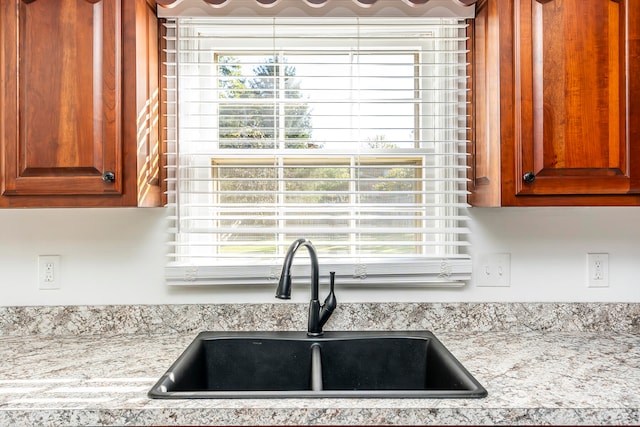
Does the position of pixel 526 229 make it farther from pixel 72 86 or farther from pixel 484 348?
pixel 72 86

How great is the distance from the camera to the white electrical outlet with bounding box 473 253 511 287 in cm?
178

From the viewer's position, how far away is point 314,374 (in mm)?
1420

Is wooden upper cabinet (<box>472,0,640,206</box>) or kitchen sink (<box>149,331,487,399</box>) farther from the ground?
wooden upper cabinet (<box>472,0,640,206</box>)

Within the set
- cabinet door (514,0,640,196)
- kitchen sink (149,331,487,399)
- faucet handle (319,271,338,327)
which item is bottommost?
kitchen sink (149,331,487,399)

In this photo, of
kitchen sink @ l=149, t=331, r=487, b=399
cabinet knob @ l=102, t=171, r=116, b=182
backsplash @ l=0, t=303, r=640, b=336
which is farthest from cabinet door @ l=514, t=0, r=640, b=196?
cabinet knob @ l=102, t=171, r=116, b=182

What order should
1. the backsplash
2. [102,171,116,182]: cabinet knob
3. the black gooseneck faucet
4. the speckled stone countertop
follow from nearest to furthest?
the speckled stone countertop, [102,171,116,182]: cabinet knob, the black gooseneck faucet, the backsplash

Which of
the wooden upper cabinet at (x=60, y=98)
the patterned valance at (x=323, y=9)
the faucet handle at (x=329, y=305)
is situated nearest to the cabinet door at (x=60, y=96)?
the wooden upper cabinet at (x=60, y=98)

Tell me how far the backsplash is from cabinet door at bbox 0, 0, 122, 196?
0.53m

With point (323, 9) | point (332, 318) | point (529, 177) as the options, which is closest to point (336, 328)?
point (332, 318)

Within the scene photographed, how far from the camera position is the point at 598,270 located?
177 centimetres

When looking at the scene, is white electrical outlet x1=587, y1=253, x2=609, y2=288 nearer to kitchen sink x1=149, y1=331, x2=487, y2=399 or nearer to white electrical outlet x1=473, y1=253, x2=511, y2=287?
white electrical outlet x1=473, y1=253, x2=511, y2=287

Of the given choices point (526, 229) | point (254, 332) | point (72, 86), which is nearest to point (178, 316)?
point (254, 332)

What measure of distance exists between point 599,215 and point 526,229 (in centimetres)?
28

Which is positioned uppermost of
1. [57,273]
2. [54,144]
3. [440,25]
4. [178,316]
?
[440,25]
